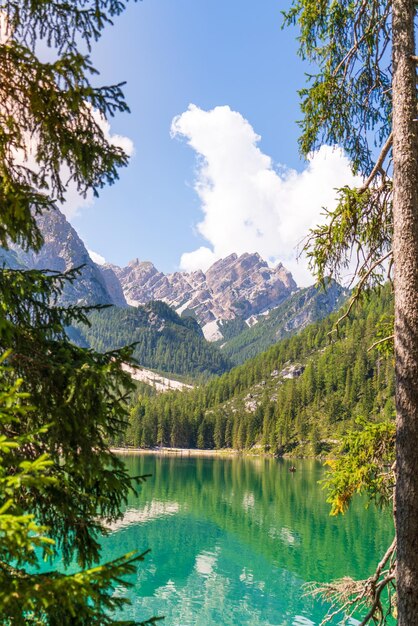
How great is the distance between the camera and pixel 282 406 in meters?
138

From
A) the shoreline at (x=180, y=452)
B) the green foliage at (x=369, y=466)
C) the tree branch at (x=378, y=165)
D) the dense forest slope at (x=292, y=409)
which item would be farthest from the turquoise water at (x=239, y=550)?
the shoreline at (x=180, y=452)

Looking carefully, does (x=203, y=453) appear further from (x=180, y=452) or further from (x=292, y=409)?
(x=292, y=409)

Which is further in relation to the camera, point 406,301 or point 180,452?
point 180,452

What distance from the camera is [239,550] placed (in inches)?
1359

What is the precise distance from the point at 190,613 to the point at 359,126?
24360mm

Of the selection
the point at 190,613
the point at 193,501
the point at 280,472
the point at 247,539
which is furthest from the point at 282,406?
the point at 190,613

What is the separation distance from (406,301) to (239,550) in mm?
33745

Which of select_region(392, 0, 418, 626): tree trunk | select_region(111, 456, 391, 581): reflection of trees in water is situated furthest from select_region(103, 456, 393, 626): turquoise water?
select_region(392, 0, 418, 626): tree trunk

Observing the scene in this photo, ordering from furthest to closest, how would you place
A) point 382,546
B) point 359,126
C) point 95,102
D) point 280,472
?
point 280,472
point 382,546
point 359,126
point 95,102

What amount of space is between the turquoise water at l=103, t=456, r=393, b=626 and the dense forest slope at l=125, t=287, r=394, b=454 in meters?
67.6

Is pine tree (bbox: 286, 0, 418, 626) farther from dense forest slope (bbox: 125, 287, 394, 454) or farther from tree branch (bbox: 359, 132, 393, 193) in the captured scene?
dense forest slope (bbox: 125, 287, 394, 454)

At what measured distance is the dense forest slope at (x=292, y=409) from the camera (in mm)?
124250

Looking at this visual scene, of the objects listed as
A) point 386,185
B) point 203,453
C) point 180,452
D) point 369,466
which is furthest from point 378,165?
point 203,453

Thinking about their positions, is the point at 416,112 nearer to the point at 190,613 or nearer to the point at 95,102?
the point at 95,102
